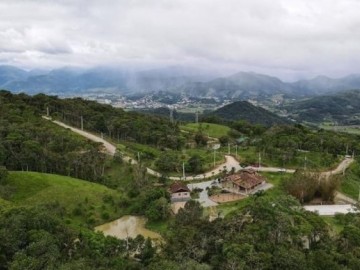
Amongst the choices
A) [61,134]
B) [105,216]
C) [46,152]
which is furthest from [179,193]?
[61,134]

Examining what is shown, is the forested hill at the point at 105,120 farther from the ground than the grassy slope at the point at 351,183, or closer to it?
farther from the ground

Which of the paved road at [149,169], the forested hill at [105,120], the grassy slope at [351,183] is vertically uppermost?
the forested hill at [105,120]

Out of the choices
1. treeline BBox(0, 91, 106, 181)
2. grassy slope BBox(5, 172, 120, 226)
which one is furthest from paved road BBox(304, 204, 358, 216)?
treeline BBox(0, 91, 106, 181)

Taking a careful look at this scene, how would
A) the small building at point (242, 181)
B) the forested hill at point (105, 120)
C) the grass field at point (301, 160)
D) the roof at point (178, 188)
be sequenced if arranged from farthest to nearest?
the forested hill at point (105, 120)
the grass field at point (301, 160)
the small building at point (242, 181)
the roof at point (178, 188)

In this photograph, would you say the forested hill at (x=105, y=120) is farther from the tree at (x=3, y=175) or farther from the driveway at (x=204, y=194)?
the tree at (x=3, y=175)

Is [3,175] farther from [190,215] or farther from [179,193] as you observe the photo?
[190,215]

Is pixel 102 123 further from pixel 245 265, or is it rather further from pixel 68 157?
pixel 245 265

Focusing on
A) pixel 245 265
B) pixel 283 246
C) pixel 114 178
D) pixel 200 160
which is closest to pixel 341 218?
pixel 283 246

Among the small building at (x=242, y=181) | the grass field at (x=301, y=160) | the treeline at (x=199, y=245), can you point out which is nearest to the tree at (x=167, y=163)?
the small building at (x=242, y=181)
